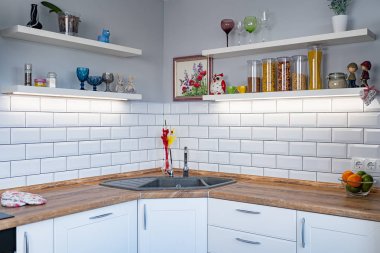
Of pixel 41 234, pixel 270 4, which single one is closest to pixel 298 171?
pixel 270 4

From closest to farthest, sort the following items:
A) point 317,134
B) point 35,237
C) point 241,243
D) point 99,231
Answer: point 35,237 < point 99,231 < point 241,243 < point 317,134

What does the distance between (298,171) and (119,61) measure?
1618 mm

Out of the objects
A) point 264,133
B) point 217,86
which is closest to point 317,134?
point 264,133

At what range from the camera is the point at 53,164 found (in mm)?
2779

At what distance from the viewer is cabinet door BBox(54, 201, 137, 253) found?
2145mm

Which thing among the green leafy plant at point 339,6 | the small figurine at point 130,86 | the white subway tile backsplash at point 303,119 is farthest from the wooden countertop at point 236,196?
the green leafy plant at point 339,6

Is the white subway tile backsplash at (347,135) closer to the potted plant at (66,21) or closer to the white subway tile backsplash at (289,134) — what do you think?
the white subway tile backsplash at (289,134)

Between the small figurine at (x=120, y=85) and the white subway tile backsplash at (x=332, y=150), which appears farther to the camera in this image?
the small figurine at (x=120, y=85)

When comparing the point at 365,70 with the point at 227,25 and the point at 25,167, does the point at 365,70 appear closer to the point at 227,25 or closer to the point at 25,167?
the point at 227,25

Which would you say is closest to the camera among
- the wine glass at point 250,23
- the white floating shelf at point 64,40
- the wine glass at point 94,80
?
the white floating shelf at point 64,40

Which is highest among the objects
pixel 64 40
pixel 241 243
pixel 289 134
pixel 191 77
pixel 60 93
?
pixel 64 40

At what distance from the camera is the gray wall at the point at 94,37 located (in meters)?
2.55

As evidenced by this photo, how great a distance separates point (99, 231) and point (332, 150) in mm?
1596

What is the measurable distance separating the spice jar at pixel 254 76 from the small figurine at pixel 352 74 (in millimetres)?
641
